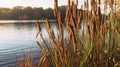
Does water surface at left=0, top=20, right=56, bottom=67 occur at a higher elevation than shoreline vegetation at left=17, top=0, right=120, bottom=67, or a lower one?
lower

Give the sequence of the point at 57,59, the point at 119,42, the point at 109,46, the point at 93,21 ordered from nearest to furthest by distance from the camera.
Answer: the point at 57,59, the point at 93,21, the point at 109,46, the point at 119,42

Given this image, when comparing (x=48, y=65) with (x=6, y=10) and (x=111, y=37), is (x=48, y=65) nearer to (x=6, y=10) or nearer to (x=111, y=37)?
(x=111, y=37)

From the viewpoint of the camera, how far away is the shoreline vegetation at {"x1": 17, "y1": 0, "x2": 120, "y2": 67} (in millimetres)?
2914

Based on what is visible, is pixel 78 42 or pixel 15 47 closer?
pixel 78 42

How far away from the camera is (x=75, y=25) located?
297 cm

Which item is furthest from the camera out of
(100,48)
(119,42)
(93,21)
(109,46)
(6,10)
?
(6,10)

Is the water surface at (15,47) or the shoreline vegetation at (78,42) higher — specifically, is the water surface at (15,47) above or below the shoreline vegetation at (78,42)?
below

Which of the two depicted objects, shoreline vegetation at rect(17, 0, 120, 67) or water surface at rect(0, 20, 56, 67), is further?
water surface at rect(0, 20, 56, 67)

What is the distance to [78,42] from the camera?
3.52 meters

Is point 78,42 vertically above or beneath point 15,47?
above

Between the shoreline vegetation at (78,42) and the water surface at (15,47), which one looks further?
the water surface at (15,47)

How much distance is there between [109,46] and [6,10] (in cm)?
13154

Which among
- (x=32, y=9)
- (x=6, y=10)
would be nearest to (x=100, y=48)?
(x=32, y=9)

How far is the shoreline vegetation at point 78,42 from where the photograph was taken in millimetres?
2914
